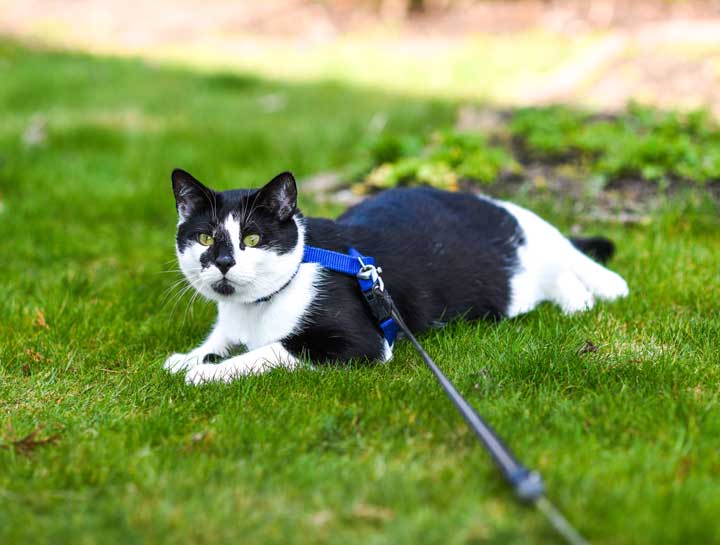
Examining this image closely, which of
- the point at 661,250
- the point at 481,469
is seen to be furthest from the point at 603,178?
the point at 481,469

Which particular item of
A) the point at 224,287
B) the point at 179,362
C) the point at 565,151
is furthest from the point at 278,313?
the point at 565,151

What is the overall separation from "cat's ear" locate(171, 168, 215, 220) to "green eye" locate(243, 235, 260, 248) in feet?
0.62

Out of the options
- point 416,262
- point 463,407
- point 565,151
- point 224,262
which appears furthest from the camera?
point 565,151

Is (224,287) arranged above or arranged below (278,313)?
above

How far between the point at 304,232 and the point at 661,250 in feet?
6.53

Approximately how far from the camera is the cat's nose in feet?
8.74

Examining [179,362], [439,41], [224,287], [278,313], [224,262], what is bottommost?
[179,362]

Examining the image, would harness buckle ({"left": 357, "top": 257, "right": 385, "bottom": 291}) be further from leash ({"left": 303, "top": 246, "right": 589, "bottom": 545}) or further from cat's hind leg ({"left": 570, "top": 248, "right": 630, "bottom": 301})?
cat's hind leg ({"left": 570, "top": 248, "right": 630, "bottom": 301})

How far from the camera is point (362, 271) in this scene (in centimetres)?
285

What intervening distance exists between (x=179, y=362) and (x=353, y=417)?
2.81 ft

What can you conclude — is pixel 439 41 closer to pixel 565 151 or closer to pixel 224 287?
pixel 565 151

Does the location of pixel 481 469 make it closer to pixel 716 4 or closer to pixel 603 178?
pixel 603 178

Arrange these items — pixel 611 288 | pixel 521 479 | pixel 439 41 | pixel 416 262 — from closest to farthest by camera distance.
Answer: pixel 521 479 → pixel 416 262 → pixel 611 288 → pixel 439 41

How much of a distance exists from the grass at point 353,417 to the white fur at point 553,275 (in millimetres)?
116
